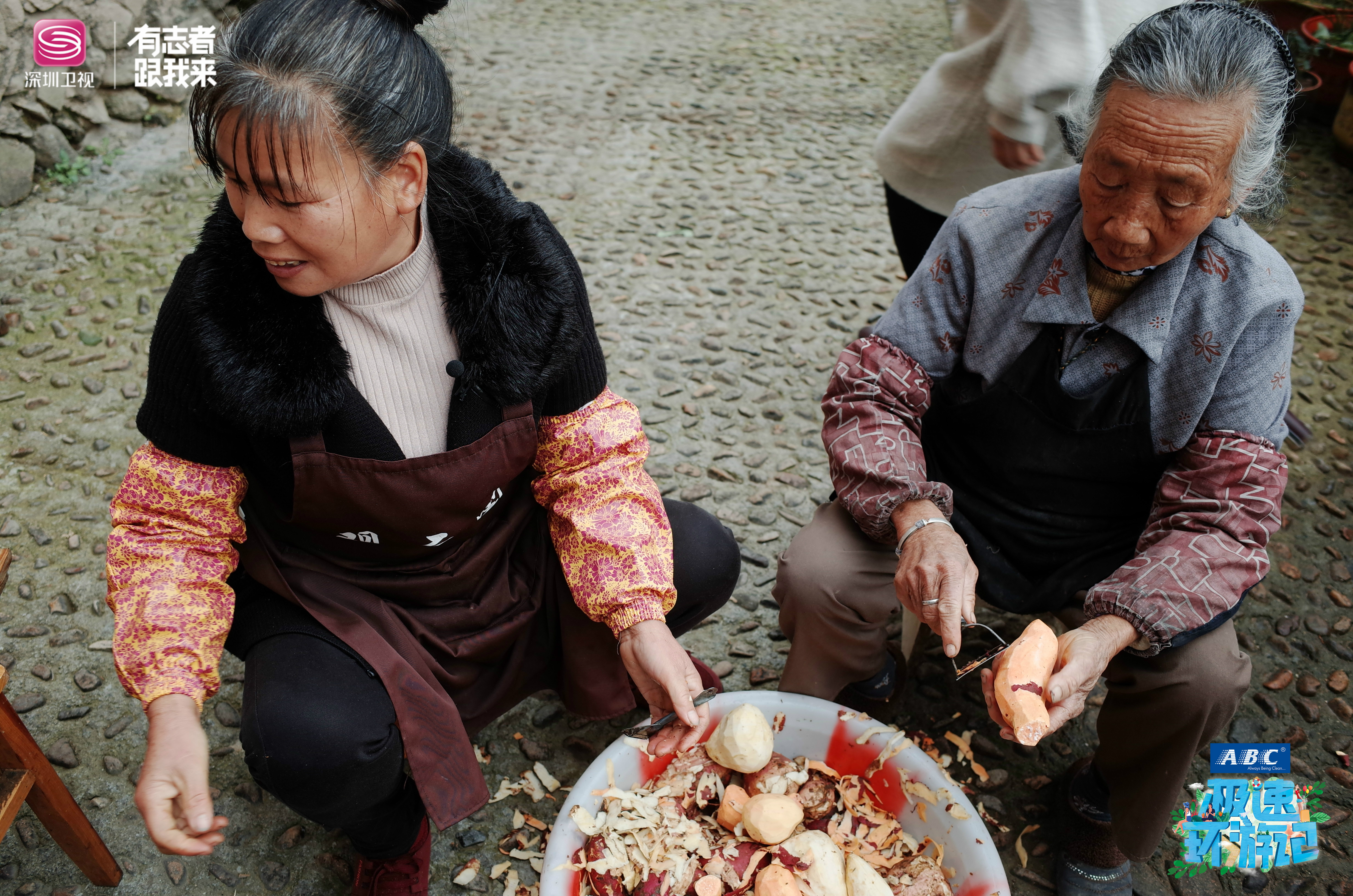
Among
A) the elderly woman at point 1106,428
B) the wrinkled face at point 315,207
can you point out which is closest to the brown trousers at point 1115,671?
the elderly woman at point 1106,428

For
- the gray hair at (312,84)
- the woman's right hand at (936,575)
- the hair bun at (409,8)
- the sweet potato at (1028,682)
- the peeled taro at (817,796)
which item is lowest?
the peeled taro at (817,796)

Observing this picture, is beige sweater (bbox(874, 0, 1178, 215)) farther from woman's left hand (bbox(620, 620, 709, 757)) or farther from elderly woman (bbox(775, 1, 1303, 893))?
woman's left hand (bbox(620, 620, 709, 757))

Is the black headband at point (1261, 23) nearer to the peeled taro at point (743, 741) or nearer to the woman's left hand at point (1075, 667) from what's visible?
the woman's left hand at point (1075, 667)

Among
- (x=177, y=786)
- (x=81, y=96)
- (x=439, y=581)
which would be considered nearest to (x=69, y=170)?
(x=81, y=96)

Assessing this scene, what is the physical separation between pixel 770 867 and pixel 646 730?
1.13 feet

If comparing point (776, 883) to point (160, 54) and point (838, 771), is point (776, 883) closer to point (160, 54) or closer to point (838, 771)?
point (838, 771)

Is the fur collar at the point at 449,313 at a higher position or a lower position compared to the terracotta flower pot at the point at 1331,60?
higher

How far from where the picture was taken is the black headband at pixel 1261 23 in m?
1.61

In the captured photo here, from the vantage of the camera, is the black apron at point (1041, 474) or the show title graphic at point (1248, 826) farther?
the show title graphic at point (1248, 826)

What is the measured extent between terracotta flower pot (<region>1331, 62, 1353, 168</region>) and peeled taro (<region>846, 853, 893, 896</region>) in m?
5.34

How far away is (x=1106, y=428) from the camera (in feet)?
6.27

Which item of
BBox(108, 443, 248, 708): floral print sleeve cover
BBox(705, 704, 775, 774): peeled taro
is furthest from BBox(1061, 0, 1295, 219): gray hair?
BBox(108, 443, 248, 708): floral print sleeve cover

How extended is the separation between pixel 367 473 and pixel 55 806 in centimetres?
92

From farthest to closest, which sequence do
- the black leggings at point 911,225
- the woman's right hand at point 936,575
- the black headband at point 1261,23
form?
the black leggings at point 911,225 → the woman's right hand at point 936,575 → the black headband at point 1261,23
